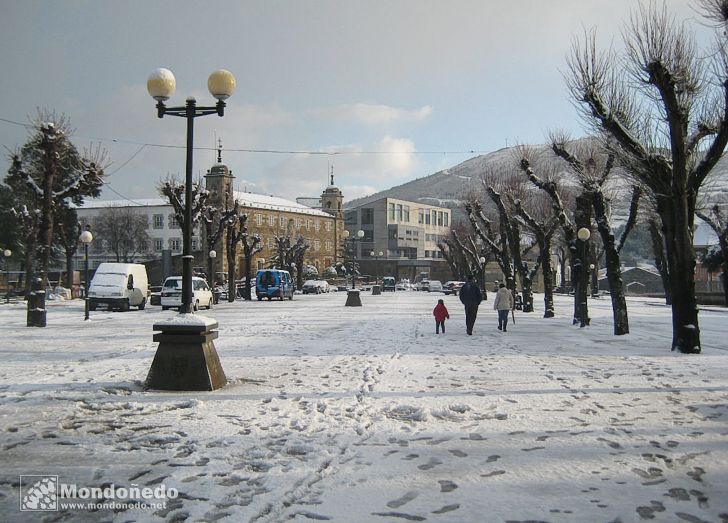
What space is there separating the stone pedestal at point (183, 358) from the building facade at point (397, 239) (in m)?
109

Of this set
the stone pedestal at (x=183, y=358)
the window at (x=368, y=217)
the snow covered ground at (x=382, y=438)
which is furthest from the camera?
the window at (x=368, y=217)

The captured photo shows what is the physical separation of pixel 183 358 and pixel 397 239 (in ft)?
379

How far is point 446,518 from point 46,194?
86.1ft

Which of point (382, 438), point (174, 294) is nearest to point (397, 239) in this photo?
point (174, 294)

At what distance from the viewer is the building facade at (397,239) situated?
120 m

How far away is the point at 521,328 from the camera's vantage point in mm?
19953

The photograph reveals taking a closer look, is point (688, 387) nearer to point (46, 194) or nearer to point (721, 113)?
point (721, 113)

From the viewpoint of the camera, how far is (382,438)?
5828 mm

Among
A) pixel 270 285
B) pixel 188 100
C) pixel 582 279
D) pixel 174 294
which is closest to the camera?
pixel 188 100

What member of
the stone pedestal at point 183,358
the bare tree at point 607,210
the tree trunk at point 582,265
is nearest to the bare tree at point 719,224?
the tree trunk at point 582,265

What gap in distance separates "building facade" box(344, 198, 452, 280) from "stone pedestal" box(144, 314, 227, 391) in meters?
109

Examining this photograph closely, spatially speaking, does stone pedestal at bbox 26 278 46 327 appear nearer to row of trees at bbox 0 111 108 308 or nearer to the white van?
row of trees at bbox 0 111 108 308

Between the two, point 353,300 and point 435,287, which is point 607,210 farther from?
point 435,287

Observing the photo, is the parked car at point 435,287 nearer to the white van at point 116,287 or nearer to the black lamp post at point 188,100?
the white van at point 116,287
